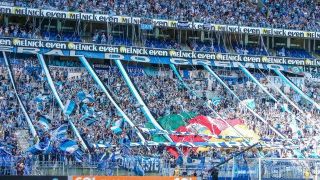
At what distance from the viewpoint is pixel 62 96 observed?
5475 centimetres

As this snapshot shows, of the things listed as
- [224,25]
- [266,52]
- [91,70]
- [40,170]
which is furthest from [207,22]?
[40,170]

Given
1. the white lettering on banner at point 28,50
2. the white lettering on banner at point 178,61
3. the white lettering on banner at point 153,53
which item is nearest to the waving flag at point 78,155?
the white lettering on banner at point 28,50

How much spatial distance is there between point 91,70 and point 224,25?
1237 cm

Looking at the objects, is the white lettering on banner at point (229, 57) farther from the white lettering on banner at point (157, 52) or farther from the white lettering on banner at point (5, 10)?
the white lettering on banner at point (5, 10)

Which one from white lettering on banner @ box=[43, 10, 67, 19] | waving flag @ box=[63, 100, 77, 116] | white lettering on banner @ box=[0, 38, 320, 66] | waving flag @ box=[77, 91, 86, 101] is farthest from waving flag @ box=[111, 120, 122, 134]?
white lettering on banner @ box=[43, 10, 67, 19]

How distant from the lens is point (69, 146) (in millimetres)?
48406

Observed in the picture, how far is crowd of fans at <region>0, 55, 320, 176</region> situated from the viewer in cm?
5069

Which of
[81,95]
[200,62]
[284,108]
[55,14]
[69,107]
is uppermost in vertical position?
[55,14]

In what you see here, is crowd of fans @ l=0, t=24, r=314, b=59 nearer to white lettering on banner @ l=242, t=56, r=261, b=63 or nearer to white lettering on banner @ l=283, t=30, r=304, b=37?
white lettering on banner @ l=242, t=56, r=261, b=63

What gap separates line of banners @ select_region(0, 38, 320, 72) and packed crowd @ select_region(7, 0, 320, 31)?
2942 millimetres

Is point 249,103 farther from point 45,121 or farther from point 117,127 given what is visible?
point 45,121

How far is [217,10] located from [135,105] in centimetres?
1553

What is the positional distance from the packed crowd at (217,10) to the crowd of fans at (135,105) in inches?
184

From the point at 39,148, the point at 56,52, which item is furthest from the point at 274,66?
the point at 39,148
